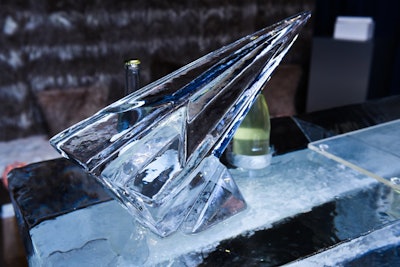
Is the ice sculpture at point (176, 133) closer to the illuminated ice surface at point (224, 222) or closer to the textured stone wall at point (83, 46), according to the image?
the illuminated ice surface at point (224, 222)

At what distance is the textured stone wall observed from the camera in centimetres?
184

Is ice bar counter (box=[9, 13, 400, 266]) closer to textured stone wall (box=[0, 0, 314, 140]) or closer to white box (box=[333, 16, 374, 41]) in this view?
textured stone wall (box=[0, 0, 314, 140])

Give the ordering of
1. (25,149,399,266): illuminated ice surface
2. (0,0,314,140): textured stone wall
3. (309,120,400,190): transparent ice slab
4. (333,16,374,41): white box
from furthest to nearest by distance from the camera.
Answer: (333,16,374,41): white box
(0,0,314,140): textured stone wall
(309,120,400,190): transparent ice slab
(25,149,399,266): illuminated ice surface

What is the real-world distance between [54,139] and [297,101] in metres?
2.17

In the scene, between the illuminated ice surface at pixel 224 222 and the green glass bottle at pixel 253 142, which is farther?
the green glass bottle at pixel 253 142

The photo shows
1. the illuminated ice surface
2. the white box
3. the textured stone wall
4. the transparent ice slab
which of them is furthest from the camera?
the white box

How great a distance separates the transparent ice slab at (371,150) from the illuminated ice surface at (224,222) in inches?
0.7

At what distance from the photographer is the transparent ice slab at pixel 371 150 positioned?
79cm

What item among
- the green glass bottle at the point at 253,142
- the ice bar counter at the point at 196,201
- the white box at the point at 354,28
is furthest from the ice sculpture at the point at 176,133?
the white box at the point at 354,28

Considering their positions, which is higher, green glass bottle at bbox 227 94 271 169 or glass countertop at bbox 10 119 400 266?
green glass bottle at bbox 227 94 271 169

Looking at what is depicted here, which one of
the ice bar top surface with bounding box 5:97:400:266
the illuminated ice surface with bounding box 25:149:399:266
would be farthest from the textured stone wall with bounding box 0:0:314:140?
the illuminated ice surface with bounding box 25:149:399:266

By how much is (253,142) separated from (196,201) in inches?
8.8

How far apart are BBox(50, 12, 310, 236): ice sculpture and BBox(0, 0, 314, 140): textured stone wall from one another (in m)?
1.32

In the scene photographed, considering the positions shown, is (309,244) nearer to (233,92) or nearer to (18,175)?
(233,92)
